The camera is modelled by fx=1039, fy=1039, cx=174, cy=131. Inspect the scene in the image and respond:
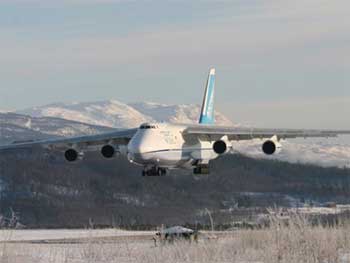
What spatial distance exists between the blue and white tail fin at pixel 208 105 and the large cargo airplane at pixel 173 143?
6886 mm

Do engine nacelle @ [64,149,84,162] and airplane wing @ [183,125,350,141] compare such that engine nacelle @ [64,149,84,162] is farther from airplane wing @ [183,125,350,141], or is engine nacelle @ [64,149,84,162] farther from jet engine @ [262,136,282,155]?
jet engine @ [262,136,282,155]

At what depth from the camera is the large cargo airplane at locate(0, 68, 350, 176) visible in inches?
1827

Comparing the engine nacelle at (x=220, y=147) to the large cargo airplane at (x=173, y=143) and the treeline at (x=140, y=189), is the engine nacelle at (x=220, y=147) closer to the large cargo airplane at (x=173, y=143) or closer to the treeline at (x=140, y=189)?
the large cargo airplane at (x=173, y=143)

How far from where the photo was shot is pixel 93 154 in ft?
486

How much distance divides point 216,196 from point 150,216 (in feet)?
56.9

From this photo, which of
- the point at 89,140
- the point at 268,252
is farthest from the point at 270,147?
the point at 268,252

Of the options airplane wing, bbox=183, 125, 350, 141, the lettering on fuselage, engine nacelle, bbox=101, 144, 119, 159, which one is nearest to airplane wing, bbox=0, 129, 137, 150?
engine nacelle, bbox=101, 144, 119, 159

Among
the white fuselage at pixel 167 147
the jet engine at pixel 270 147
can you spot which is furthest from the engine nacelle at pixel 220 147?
the jet engine at pixel 270 147

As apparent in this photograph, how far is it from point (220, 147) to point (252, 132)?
10.4 ft

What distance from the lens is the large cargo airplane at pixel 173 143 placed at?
152ft

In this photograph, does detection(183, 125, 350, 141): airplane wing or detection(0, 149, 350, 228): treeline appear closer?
detection(183, 125, 350, 141): airplane wing

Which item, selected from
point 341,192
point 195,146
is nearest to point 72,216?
point 341,192

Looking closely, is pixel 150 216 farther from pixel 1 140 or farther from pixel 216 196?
pixel 1 140

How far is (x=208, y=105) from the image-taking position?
61281 mm
